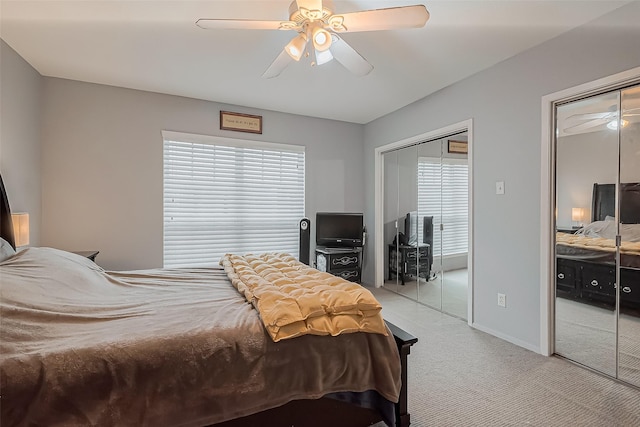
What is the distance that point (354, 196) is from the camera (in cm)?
488

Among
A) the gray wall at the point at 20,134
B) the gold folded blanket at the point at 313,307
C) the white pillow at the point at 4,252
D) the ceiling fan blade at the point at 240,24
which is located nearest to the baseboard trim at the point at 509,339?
the gold folded blanket at the point at 313,307

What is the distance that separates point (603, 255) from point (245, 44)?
3207 mm

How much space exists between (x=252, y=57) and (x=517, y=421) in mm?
3228

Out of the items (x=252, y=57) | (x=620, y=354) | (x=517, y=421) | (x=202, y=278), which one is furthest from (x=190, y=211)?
(x=620, y=354)

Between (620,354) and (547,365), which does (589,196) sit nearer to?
(620,354)

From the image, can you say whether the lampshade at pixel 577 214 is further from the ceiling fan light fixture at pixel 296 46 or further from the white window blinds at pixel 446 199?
the ceiling fan light fixture at pixel 296 46

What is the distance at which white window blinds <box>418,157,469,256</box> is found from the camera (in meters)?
3.43

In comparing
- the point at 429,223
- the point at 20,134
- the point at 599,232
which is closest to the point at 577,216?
the point at 599,232

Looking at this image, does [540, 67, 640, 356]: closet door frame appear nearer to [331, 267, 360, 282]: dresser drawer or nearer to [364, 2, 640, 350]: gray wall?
[364, 2, 640, 350]: gray wall

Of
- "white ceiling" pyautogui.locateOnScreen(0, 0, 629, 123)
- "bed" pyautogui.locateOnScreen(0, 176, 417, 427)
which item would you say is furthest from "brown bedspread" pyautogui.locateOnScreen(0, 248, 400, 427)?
"white ceiling" pyautogui.locateOnScreen(0, 0, 629, 123)

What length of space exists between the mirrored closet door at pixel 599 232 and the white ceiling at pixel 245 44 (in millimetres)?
738

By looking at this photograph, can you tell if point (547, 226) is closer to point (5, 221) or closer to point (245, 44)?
point (245, 44)

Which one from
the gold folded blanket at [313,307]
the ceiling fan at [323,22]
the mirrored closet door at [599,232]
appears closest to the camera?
the gold folded blanket at [313,307]

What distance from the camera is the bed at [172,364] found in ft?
3.57
